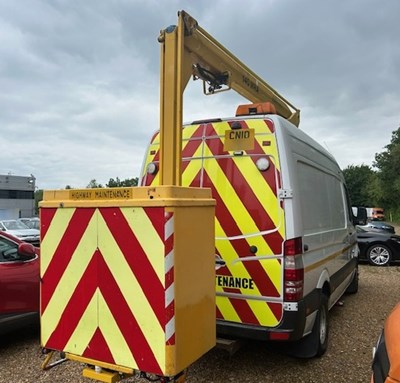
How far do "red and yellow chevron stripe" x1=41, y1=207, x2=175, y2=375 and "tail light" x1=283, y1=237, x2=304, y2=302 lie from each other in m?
1.40

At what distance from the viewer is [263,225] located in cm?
385

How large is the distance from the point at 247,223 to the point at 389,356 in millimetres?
1955

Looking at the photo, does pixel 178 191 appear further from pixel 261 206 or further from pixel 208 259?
pixel 261 206

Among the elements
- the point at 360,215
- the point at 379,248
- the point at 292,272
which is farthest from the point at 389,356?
the point at 379,248

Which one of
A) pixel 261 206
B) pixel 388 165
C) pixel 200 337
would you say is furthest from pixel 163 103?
pixel 388 165

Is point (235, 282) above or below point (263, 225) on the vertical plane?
below

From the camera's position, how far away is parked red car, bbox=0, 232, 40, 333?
4742mm

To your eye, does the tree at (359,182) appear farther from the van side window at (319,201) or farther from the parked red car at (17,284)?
the parked red car at (17,284)

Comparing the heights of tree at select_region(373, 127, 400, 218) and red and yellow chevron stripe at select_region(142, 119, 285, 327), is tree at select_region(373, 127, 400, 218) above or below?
above

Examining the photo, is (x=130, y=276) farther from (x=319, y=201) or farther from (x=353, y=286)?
(x=353, y=286)

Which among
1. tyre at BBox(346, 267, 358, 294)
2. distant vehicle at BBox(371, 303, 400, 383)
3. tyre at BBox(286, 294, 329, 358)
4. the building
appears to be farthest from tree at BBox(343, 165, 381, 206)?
distant vehicle at BBox(371, 303, 400, 383)

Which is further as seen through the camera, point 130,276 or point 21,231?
point 21,231

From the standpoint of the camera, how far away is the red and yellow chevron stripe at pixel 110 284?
2666 millimetres

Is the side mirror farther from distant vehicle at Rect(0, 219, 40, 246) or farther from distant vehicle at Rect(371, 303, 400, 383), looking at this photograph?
distant vehicle at Rect(0, 219, 40, 246)
